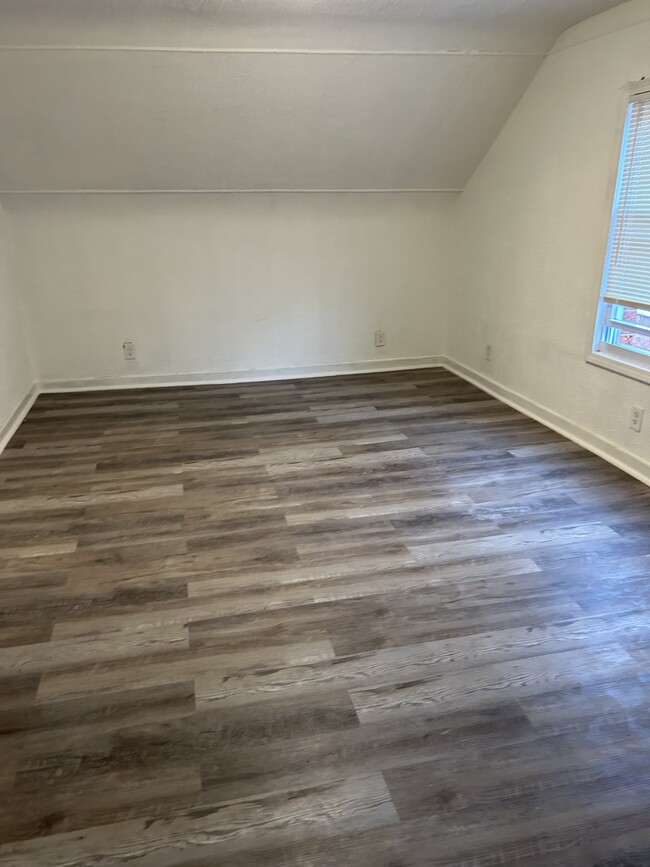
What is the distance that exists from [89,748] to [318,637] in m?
0.73

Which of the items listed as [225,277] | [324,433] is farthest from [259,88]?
[324,433]

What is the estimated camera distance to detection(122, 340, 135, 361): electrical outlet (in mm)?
4539

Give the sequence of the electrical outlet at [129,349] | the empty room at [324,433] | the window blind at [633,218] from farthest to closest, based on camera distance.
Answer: the electrical outlet at [129,349] → the window blind at [633,218] → the empty room at [324,433]

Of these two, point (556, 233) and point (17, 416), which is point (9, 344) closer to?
point (17, 416)

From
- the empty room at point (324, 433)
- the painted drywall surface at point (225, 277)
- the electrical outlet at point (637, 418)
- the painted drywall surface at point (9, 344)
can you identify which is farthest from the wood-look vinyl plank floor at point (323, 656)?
the painted drywall surface at point (225, 277)

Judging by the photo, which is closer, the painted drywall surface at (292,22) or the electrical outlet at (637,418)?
the painted drywall surface at (292,22)

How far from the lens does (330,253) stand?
4.67 meters

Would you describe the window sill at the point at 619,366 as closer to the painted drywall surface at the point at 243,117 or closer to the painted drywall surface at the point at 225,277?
the painted drywall surface at the point at 243,117

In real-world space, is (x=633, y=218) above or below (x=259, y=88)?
below

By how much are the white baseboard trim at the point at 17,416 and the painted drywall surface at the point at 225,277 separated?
204 mm

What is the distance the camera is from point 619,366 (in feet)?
10.5

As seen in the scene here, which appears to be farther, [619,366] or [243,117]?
[243,117]

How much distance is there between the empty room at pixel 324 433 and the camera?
1.57 m

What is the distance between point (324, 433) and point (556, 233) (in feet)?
5.65
